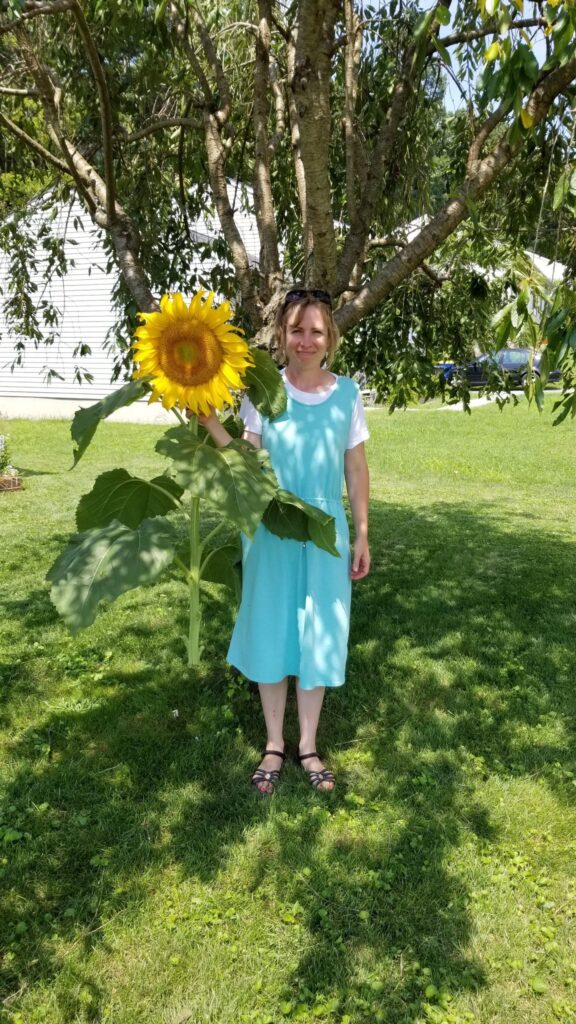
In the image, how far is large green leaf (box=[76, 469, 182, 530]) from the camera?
2.71m

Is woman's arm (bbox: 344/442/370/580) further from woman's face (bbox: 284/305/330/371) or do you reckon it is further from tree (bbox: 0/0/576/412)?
tree (bbox: 0/0/576/412)

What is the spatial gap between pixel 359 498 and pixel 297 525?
0.40 meters

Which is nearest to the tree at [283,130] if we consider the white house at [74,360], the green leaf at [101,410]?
the green leaf at [101,410]

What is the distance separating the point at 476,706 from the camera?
12.4 ft

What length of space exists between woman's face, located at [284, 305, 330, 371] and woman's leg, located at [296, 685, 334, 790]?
1.23 meters

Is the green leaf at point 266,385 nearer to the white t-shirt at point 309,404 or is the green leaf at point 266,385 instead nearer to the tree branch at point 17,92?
the white t-shirt at point 309,404

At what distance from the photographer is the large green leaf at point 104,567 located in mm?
2271

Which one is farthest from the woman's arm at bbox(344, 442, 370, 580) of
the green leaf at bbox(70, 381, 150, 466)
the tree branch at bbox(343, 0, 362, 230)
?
the tree branch at bbox(343, 0, 362, 230)

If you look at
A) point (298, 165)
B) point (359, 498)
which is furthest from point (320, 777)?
point (298, 165)

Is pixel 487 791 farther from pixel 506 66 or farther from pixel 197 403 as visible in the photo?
pixel 506 66

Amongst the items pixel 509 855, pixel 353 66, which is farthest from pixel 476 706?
pixel 353 66

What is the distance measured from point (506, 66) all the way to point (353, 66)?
223 cm

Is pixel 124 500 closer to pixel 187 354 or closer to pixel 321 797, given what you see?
pixel 187 354

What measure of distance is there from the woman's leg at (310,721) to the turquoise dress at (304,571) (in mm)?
139
